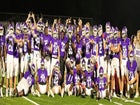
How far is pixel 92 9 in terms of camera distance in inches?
845

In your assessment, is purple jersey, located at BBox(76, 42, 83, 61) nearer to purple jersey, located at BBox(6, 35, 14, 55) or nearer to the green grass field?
the green grass field

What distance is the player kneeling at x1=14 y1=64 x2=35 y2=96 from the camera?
42.1 ft

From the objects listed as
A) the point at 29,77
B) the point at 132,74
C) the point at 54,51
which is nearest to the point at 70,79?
the point at 54,51

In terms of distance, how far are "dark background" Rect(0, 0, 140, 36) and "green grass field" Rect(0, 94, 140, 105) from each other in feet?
21.9

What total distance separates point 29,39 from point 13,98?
185 cm

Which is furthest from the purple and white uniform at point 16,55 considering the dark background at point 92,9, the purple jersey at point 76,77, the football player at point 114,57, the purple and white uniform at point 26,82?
the dark background at point 92,9

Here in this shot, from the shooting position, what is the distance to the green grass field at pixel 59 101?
40.1 ft

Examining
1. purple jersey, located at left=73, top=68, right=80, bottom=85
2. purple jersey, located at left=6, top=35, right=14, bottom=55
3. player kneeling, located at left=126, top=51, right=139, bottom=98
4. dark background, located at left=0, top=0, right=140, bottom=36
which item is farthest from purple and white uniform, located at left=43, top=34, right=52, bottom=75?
dark background, located at left=0, top=0, right=140, bottom=36

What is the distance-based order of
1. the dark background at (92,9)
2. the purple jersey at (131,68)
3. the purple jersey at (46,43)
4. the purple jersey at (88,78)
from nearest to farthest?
the purple jersey at (46,43)
the purple jersey at (88,78)
the purple jersey at (131,68)
the dark background at (92,9)

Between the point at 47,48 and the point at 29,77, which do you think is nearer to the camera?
the point at 29,77

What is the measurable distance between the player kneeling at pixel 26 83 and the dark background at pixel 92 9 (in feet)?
24.7

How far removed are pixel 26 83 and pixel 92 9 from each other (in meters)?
9.34

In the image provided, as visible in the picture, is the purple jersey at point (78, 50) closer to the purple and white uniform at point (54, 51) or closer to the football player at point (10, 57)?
the purple and white uniform at point (54, 51)

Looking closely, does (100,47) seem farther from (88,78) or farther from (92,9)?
(92,9)
